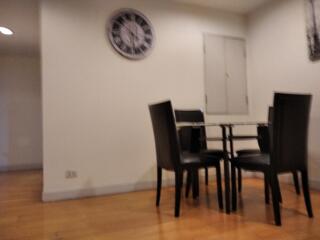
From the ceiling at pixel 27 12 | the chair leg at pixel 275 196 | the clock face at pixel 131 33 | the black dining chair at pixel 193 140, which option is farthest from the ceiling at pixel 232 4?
the chair leg at pixel 275 196

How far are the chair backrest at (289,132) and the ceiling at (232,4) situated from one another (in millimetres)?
2122

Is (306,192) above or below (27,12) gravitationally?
below

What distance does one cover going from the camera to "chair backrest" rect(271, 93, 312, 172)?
182 cm

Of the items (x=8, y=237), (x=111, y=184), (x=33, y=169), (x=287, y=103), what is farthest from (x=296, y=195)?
(x=33, y=169)

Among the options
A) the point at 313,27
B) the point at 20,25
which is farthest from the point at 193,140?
the point at 20,25

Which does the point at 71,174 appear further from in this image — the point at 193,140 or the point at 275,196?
the point at 275,196

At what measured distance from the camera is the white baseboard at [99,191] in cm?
269

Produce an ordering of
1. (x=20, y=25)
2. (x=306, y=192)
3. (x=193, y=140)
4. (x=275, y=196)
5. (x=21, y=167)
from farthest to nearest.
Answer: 1. (x=21, y=167)
2. (x=20, y=25)
3. (x=193, y=140)
4. (x=306, y=192)
5. (x=275, y=196)

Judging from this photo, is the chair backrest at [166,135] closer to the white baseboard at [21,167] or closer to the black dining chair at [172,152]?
the black dining chair at [172,152]

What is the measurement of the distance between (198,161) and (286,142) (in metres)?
0.70

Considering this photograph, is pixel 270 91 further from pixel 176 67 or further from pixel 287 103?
pixel 287 103

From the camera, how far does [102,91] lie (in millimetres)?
2994

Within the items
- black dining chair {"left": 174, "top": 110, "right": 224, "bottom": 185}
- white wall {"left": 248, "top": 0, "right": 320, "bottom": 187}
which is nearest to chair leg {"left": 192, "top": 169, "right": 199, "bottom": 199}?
black dining chair {"left": 174, "top": 110, "right": 224, "bottom": 185}

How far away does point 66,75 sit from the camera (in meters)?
2.83
